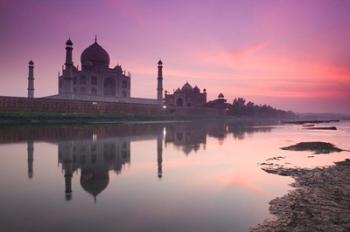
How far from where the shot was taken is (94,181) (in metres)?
10.9

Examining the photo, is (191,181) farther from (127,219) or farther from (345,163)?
(345,163)

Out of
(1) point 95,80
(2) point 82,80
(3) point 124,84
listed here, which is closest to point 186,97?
(3) point 124,84

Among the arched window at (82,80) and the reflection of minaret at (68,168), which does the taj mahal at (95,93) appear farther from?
the reflection of minaret at (68,168)

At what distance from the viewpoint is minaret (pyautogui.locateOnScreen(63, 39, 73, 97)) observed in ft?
210

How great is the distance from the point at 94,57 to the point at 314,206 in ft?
241

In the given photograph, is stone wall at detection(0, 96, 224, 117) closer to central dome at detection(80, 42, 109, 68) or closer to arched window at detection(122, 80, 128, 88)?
arched window at detection(122, 80, 128, 88)

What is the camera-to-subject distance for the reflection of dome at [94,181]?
966 cm

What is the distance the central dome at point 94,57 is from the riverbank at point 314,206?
69299mm

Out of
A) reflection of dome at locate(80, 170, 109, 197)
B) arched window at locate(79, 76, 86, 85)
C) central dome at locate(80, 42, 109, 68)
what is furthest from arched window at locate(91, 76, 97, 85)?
reflection of dome at locate(80, 170, 109, 197)

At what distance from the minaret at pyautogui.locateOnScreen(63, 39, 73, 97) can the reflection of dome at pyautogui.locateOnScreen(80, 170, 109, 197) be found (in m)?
56.9

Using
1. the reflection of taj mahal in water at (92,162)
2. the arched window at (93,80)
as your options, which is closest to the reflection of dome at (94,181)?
the reflection of taj mahal in water at (92,162)

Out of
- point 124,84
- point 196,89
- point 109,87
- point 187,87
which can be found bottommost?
point 109,87

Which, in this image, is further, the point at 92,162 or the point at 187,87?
the point at 187,87

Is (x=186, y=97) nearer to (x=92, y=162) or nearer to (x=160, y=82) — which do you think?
(x=160, y=82)
